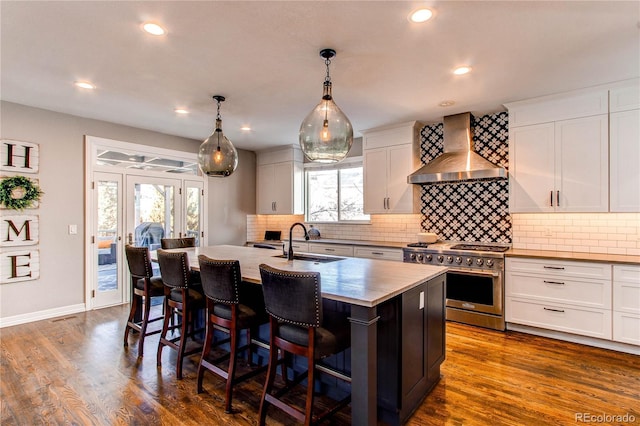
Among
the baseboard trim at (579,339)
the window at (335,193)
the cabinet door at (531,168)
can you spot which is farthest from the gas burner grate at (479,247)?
the window at (335,193)

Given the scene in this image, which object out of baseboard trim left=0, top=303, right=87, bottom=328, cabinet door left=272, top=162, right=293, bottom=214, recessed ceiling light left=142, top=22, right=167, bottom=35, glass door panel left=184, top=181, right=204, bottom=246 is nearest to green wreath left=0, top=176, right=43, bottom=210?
baseboard trim left=0, top=303, right=87, bottom=328

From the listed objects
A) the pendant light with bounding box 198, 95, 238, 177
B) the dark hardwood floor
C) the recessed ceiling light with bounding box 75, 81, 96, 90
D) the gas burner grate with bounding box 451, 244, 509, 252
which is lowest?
the dark hardwood floor

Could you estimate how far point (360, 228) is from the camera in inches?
220

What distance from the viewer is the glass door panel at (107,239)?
4.59 metres

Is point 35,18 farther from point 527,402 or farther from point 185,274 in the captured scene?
point 527,402

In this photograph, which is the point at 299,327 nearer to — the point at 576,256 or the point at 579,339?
the point at 576,256

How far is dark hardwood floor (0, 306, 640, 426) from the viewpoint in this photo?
215 cm

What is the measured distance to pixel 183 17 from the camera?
2.20 metres

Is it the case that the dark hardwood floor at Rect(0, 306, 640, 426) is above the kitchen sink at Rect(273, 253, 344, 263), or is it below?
below

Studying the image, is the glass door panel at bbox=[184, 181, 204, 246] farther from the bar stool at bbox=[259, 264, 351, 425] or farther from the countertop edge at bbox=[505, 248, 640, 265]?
the countertop edge at bbox=[505, 248, 640, 265]

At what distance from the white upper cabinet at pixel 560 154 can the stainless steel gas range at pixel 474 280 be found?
2.35ft

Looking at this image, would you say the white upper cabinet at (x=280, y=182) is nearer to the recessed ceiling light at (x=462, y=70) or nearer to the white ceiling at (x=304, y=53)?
the white ceiling at (x=304, y=53)

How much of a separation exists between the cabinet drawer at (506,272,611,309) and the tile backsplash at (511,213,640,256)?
0.65 m

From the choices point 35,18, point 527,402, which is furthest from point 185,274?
point 527,402
